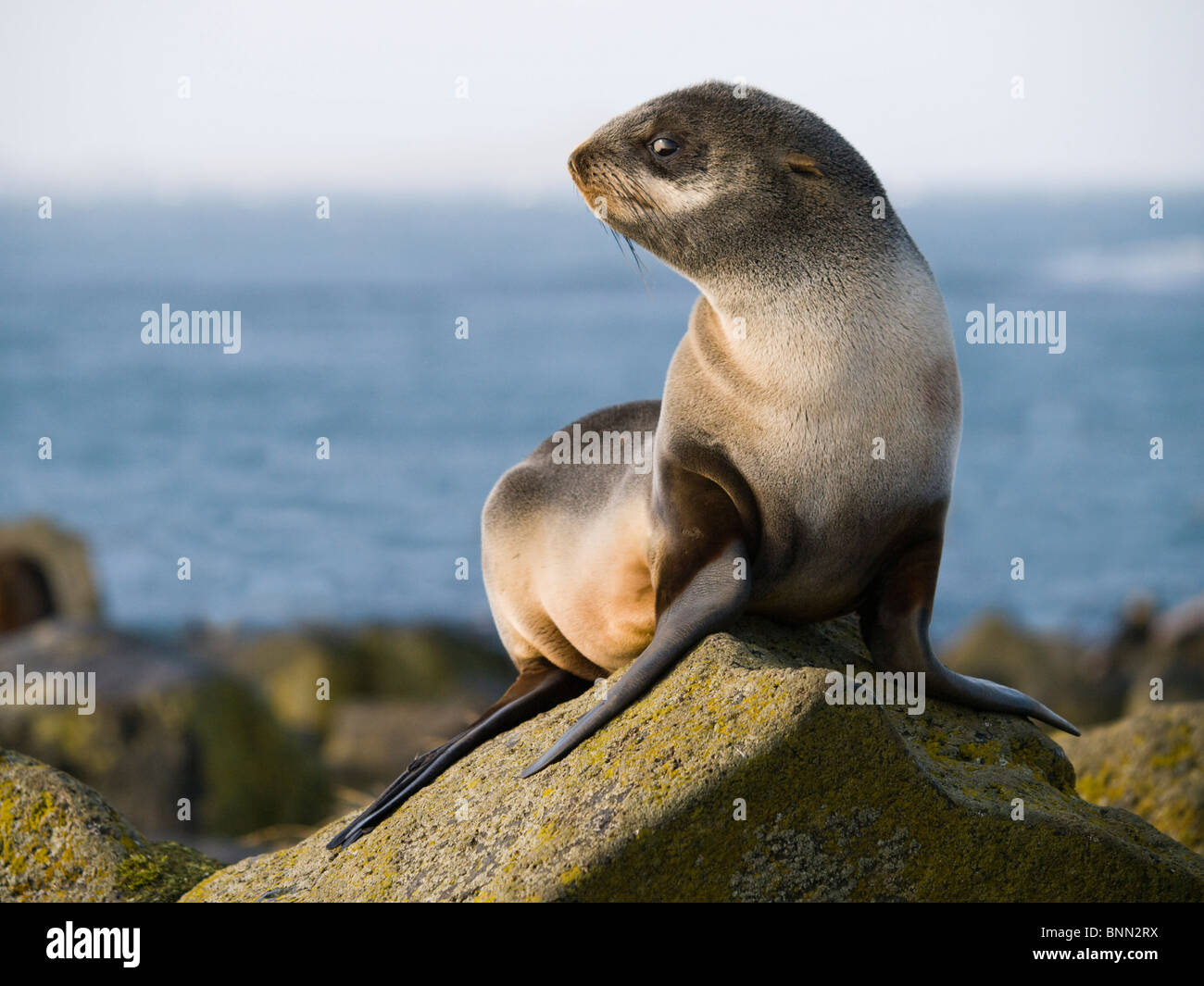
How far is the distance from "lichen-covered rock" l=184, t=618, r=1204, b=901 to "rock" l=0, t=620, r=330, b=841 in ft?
25.5

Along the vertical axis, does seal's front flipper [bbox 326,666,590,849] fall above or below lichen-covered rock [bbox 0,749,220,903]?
above

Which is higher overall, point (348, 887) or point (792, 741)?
point (792, 741)

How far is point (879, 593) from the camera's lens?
6148 mm

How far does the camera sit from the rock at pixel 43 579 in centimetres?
1814

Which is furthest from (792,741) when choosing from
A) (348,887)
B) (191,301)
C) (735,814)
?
(191,301)

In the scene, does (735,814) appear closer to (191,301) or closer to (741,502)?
(741,502)

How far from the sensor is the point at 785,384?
585 centimetres

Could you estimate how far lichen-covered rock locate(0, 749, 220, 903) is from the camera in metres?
6.32

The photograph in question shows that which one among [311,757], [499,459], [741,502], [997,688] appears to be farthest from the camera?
[499,459]

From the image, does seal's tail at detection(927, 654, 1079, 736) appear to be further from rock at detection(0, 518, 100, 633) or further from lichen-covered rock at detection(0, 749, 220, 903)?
rock at detection(0, 518, 100, 633)

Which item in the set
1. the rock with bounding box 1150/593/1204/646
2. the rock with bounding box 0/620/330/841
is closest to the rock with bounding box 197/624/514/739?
the rock with bounding box 0/620/330/841
